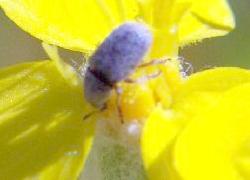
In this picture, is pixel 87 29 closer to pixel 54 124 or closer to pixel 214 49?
pixel 54 124

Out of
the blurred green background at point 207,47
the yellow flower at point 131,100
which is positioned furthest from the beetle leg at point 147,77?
the blurred green background at point 207,47

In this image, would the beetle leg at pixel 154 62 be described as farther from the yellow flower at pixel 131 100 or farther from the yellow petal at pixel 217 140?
the yellow petal at pixel 217 140

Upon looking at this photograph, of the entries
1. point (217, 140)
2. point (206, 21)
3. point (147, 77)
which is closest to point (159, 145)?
point (217, 140)

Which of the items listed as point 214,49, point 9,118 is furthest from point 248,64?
point 9,118

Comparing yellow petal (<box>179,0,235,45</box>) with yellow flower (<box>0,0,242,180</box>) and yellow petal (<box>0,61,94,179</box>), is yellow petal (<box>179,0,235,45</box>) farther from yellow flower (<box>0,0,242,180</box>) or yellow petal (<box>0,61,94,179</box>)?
yellow petal (<box>0,61,94,179</box>)

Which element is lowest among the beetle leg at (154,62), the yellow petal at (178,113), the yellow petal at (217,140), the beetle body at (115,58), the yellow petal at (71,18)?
the yellow petal at (217,140)

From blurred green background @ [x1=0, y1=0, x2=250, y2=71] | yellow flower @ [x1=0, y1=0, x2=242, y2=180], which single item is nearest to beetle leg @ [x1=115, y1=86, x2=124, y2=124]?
yellow flower @ [x1=0, y1=0, x2=242, y2=180]

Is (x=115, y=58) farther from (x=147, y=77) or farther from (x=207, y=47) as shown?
(x=207, y=47)

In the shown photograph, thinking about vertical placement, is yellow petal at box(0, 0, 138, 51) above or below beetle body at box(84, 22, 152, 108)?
above
